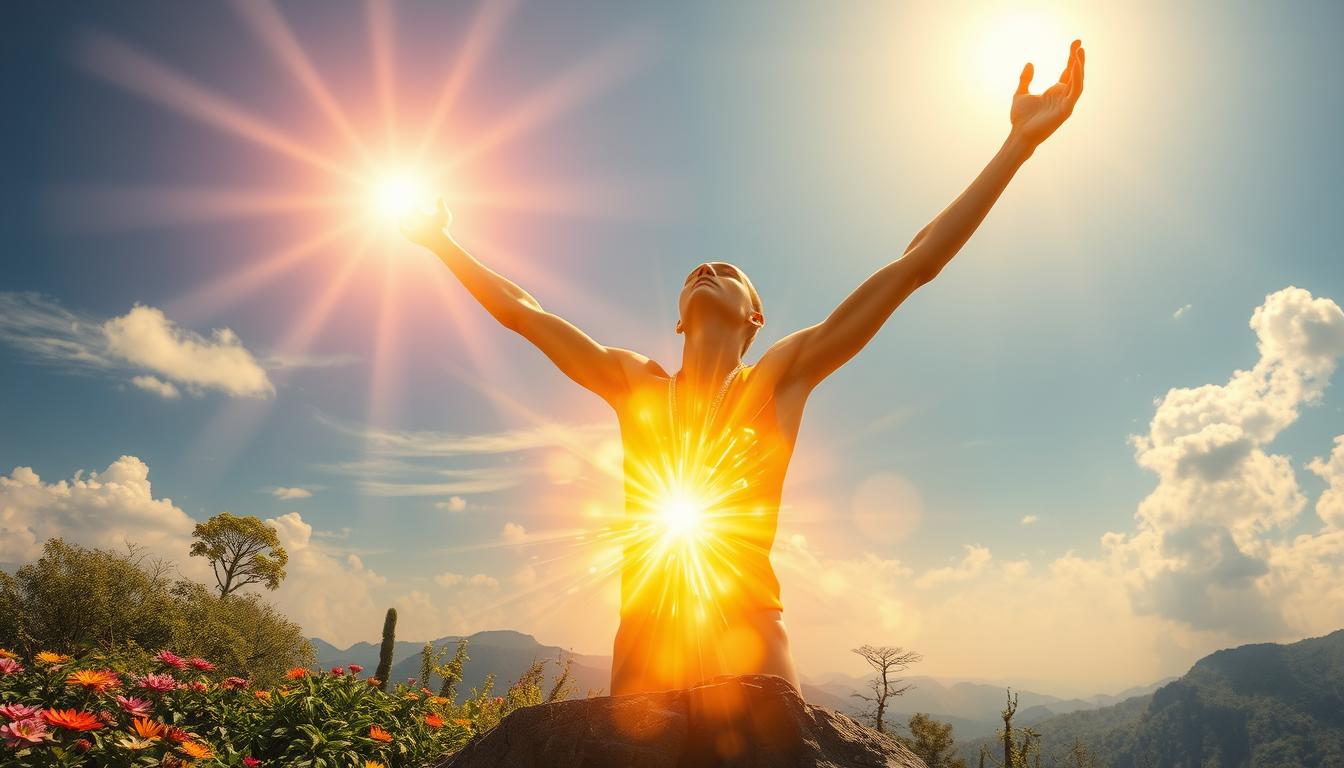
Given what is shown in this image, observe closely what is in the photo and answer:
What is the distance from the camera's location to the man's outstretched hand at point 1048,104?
112 inches

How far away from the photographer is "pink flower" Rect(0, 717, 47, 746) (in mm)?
2789

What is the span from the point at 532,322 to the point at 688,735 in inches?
95.8

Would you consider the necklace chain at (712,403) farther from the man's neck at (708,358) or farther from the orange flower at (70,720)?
the orange flower at (70,720)

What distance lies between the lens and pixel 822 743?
1.58m

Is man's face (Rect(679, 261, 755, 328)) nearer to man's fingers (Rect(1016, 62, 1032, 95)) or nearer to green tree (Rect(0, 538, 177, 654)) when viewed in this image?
man's fingers (Rect(1016, 62, 1032, 95))

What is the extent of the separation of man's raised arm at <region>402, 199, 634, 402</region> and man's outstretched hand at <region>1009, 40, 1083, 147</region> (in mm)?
2208

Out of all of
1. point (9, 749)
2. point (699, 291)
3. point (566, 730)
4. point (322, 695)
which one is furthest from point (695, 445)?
point (322, 695)

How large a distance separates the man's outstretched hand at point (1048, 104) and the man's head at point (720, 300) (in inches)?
58.6

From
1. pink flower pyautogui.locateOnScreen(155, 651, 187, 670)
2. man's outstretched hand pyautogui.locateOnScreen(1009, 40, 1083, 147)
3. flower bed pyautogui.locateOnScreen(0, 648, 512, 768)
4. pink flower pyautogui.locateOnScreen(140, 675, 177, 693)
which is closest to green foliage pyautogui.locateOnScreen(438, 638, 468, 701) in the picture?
flower bed pyautogui.locateOnScreen(0, 648, 512, 768)

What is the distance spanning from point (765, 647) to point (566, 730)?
0.88 m

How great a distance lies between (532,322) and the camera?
349 cm

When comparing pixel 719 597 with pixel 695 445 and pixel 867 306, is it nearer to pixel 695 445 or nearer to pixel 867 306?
pixel 695 445

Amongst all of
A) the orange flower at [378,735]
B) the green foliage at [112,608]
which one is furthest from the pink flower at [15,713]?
the green foliage at [112,608]

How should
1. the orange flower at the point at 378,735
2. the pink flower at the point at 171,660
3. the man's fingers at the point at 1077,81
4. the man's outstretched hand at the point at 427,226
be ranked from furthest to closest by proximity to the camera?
the pink flower at the point at 171,660 < the orange flower at the point at 378,735 < the man's outstretched hand at the point at 427,226 < the man's fingers at the point at 1077,81
